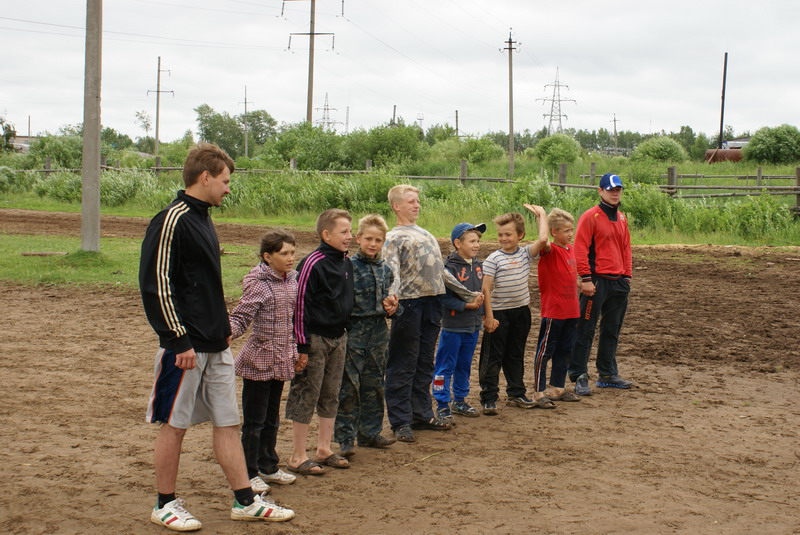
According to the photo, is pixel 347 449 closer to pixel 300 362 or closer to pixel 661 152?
pixel 300 362

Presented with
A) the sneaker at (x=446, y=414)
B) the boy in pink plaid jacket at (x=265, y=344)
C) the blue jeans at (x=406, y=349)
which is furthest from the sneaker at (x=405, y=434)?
the boy in pink plaid jacket at (x=265, y=344)

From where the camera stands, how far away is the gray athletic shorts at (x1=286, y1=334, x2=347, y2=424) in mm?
5375

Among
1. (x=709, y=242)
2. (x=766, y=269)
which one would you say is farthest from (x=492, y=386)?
(x=709, y=242)

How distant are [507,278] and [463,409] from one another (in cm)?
111

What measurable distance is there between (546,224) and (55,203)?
30.2m

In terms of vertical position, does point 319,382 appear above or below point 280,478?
above

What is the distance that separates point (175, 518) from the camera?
4.37 metres

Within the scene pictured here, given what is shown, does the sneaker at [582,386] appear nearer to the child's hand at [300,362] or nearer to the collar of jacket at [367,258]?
the collar of jacket at [367,258]

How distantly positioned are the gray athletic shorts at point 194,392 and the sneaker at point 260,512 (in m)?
0.45

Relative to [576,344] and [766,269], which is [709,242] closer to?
[766,269]

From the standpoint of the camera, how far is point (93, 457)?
18.4 ft

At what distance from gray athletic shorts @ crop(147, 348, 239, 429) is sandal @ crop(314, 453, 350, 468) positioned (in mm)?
1156

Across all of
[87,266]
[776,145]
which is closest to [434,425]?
[87,266]

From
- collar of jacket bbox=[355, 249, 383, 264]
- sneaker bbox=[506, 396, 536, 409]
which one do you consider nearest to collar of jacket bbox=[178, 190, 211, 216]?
collar of jacket bbox=[355, 249, 383, 264]
